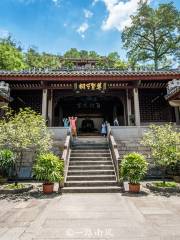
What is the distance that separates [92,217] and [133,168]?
3479 mm

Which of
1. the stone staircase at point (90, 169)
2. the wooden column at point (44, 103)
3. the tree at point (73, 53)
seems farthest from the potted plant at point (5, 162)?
the tree at point (73, 53)

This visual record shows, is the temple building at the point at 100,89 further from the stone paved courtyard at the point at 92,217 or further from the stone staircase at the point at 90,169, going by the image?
the stone paved courtyard at the point at 92,217

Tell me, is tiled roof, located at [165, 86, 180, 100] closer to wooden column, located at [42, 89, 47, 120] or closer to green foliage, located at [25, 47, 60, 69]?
wooden column, located at [42, 89, 47, 120]

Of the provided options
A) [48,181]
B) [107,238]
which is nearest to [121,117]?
[48,181]

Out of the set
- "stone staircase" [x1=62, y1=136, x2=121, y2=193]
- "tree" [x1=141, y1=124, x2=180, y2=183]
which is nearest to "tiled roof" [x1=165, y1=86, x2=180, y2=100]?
"tree" [x1=141, y1=124, x2=180, y2=183]

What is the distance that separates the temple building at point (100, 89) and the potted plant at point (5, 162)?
5.75m

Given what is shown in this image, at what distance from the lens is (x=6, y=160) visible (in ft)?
34.0

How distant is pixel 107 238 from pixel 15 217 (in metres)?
2.58

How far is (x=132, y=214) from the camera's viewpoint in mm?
5848

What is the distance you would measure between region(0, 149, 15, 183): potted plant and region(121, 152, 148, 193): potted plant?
16.6 feet

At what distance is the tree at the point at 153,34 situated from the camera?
31641mm

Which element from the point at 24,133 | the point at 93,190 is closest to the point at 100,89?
the point at 24,133

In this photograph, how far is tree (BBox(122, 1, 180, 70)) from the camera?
104 feet

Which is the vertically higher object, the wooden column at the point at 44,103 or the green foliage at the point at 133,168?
the wooden column at the point at 44,103
